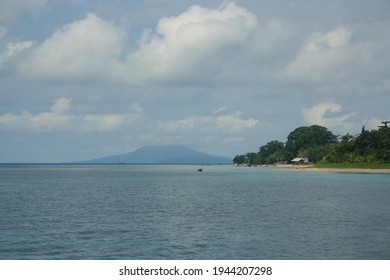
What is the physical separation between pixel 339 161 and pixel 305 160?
57792 millimetres

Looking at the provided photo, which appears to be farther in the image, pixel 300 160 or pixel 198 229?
pixel 300 160

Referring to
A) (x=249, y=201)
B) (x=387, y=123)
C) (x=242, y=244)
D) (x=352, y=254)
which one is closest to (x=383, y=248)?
(x=352, y=254)

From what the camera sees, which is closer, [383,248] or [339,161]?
[383,248]

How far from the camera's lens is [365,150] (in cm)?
12069

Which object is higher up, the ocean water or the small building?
the small building

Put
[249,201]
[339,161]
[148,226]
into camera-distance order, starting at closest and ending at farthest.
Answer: [148,226]
[249,201]
[339,161]

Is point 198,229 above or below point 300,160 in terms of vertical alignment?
below

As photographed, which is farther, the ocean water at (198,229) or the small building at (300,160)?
the small building at (300,160)

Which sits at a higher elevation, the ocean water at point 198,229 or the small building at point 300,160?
the small building at point 300,160

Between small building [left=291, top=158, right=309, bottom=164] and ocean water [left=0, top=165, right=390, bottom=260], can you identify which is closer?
ocean water [left=0, top=165, right=390, bottom=260]

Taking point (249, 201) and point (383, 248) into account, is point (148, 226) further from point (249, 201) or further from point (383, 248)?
point (249, 201)

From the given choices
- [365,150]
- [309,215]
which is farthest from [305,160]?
[309,215]
